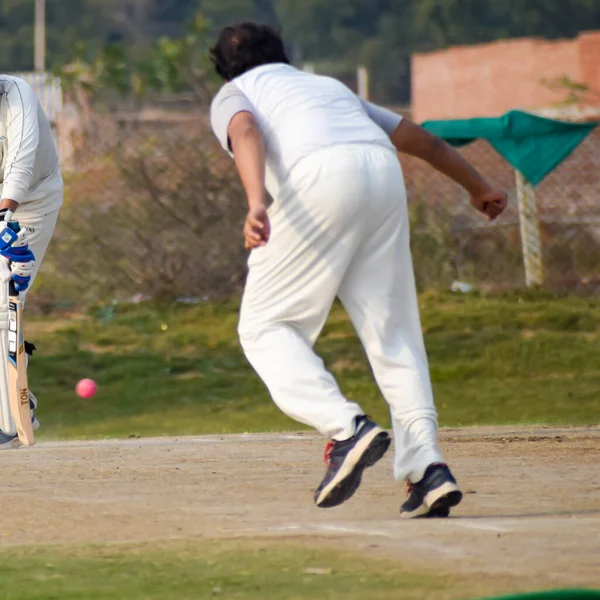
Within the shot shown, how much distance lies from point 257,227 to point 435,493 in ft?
3.56

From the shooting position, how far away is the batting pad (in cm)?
785

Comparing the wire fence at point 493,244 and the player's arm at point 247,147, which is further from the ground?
the player's arm at point 247,147

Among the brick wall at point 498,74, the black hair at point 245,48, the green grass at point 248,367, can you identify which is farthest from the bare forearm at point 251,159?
the brick wall at point 498,74

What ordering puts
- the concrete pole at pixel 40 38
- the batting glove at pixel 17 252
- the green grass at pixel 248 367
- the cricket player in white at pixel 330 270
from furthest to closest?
the concrete pole at pixel 40 38 < the green grass at pixel 248 367 < the batting glove at pixel 17 252 < the cricket player in white at pixel 330 270

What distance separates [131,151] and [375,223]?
12.2 m

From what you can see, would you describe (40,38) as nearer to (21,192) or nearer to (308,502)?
(21,192)

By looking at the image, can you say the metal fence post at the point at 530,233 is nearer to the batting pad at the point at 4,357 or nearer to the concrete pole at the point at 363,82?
the batting pad at the point at 4,357

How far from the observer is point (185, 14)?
81.6 meters

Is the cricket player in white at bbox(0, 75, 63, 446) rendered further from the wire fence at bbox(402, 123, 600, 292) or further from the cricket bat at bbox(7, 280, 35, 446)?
the wire fence at bbox(402, 123, 600, 292)

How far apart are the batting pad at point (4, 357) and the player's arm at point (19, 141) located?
0.34 metres

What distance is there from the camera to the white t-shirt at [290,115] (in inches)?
218

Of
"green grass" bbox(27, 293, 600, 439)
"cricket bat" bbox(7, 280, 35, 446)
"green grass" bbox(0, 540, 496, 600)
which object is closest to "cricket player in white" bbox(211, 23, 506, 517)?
"green grass" bbox(0, 540, 496, 600)

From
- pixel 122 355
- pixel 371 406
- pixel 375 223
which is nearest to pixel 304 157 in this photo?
pixel 375 223

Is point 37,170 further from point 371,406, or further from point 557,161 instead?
point 557,161
